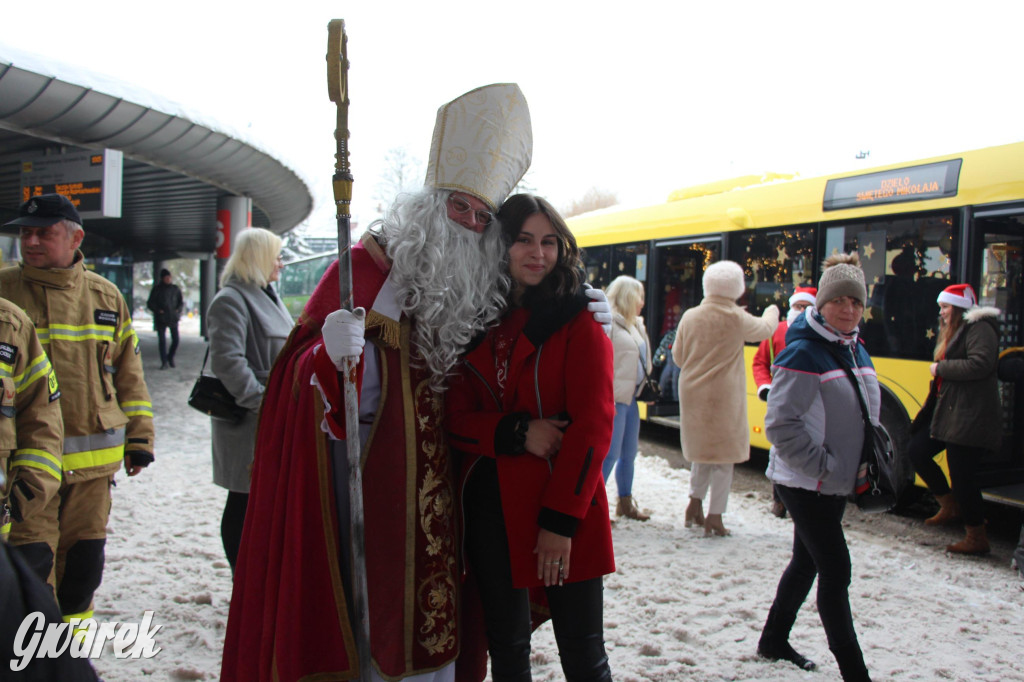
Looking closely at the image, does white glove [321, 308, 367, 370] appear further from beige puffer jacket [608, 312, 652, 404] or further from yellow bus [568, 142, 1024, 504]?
yellow bus [568, 142, 1024, 504]

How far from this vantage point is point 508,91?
2252mm

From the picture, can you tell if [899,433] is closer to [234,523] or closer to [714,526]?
[714,526]

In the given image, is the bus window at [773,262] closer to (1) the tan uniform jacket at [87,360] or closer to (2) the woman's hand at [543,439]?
(2) the woman's hand at [543,439]

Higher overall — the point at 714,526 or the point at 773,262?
the point at 773,262

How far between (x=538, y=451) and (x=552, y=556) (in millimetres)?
290

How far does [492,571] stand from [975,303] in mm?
4589

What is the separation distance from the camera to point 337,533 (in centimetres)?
208

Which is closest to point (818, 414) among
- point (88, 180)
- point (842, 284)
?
point (842, 284)

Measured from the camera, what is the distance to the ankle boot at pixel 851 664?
2.69 m

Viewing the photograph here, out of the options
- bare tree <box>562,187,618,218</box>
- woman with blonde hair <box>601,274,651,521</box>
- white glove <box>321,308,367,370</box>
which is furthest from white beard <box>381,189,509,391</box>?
bare tree <box>562,187,618,218</box>

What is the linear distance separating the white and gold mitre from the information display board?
7.65m

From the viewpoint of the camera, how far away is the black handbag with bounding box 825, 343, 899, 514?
2.67 m

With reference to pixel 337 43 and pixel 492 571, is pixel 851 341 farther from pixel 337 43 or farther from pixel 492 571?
pixel 337 43

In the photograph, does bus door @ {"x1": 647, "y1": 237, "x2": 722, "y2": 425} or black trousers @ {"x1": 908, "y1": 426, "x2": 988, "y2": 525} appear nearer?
black trousers @ {"x1": 908, "y1": 426, "x2": 988, "y2": 525}
